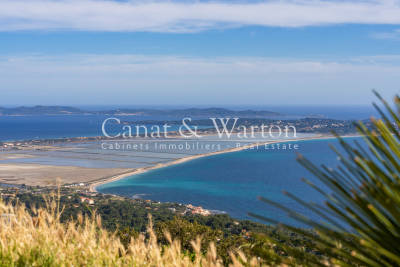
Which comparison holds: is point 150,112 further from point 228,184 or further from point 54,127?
point 228,184

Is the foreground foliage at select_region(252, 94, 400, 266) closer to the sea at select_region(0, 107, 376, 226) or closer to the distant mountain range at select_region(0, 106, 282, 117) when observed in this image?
the sea at select_region(0, 107, 376, 226)

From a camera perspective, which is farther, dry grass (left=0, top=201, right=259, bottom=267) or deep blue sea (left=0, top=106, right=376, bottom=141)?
deep blue sea (left=0, top=106, right=376, bottom=141)

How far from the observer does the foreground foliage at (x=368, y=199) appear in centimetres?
92

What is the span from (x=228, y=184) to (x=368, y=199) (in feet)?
132

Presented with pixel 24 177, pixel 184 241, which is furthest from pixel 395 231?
pixel 24 177

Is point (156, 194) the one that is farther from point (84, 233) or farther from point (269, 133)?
point (269, 133)

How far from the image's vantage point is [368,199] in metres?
0.94

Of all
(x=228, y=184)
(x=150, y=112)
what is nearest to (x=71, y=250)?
(x=228, y=184)

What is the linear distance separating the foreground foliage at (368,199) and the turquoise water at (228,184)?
954 inches

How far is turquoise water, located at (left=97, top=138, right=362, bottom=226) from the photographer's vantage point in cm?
3223

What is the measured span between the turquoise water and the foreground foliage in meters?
24.2

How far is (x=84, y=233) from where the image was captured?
2.43 metres

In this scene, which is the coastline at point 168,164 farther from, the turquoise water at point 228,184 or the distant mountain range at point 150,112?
the distant mountain range at point 150,112

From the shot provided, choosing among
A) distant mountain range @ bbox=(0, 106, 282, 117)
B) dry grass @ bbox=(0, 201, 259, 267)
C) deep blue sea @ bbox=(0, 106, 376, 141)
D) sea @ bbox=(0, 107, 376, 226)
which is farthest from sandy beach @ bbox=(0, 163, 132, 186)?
distant mountain range @ bbox=(0, 106, 282, 117)
